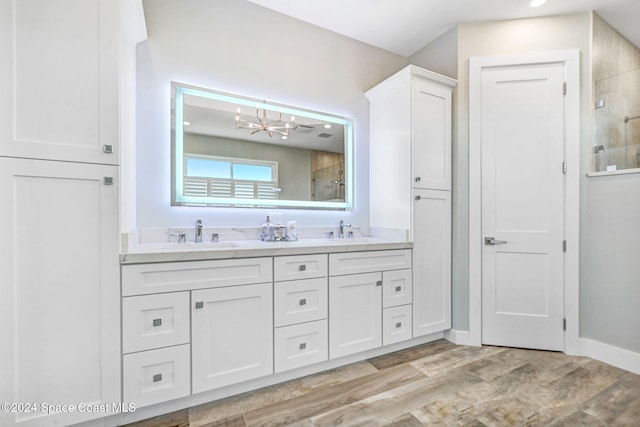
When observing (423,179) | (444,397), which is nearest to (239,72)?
(423,179)

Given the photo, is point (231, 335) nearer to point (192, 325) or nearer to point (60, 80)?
A: point (192, 325)

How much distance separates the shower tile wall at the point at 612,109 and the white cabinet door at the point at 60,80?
10.9 feet

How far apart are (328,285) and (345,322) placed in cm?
30

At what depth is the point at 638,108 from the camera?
239 centimetres

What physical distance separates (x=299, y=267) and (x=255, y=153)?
106 cm

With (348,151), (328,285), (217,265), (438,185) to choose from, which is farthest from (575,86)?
(217,265)

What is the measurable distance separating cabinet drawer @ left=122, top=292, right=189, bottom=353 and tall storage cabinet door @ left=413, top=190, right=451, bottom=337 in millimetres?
1710

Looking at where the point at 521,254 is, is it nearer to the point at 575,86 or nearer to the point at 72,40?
the point at 575,86

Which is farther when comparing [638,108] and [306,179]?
[306,179]

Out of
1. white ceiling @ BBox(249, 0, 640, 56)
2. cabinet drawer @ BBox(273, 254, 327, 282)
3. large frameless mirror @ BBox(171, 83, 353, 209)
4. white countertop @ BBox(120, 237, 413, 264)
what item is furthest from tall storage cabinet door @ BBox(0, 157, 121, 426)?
white ceiling @ BBox(249, 0, 640, 56)

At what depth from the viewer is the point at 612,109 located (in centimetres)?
240

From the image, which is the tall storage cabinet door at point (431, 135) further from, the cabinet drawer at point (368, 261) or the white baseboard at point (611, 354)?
the white baseboard at point (611, 354)

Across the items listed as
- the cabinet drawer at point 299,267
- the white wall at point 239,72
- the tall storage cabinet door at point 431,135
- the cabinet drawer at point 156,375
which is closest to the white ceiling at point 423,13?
the white wall at point 239,72

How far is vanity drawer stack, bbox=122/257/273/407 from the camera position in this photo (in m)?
1.46
